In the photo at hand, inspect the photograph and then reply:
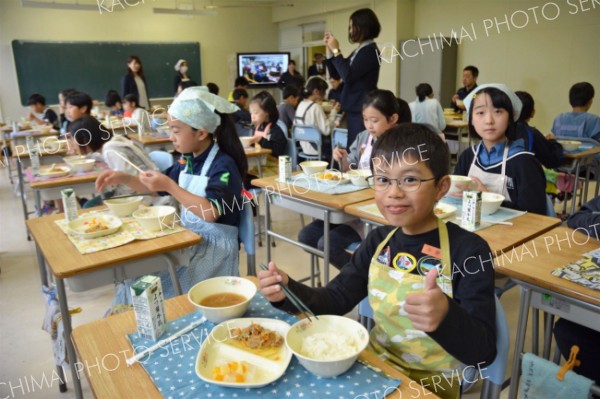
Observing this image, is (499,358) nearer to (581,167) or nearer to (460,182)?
(460,182)

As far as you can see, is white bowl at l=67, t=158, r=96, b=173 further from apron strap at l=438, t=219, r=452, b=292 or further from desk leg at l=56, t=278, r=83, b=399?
apron strap at l=438, t=219, r=452, b=292

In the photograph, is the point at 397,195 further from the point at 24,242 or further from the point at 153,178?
the point at 24,242

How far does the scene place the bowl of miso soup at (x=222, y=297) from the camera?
1113mm

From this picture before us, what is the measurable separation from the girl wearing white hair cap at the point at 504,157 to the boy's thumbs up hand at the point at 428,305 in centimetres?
140

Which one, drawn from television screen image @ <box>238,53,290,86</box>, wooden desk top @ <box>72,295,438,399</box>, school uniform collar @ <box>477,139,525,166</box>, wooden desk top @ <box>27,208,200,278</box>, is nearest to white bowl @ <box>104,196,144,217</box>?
wooden desk top @ <box>27,208,200,278</box>

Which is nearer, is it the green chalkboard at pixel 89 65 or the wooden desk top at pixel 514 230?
the wooden desk top at pixel 514 230

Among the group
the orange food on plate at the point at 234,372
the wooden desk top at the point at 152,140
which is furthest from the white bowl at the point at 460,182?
the wooden desk top at the point at 152,140

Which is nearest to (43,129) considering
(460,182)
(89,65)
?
(89,65)

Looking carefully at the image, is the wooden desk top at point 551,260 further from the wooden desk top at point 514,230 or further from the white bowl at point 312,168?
the white bowl at point 312,168

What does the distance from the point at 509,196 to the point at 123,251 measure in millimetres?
1704

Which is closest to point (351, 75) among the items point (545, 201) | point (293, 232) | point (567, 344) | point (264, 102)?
point (264, 102)

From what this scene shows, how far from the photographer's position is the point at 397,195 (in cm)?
109

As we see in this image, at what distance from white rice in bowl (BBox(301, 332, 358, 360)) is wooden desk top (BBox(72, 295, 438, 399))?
4cm

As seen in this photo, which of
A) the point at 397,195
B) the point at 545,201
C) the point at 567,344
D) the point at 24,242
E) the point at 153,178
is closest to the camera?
the point at 397,195
